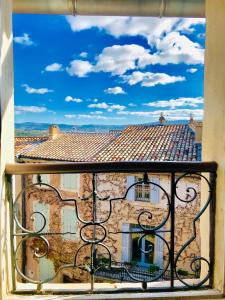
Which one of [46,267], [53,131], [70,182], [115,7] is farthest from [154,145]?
[115,7]

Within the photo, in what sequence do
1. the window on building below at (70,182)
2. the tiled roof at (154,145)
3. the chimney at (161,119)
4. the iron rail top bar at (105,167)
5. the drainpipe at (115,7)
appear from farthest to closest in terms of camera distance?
1. the chimney at (161,119)
2. the window on building below at (70,182)
3. the tiled roof at (154,145)
4. the drainpipe at (115,7)
5. the iron rail top bar at (105,167)

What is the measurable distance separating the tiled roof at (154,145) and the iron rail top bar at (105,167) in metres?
5.69

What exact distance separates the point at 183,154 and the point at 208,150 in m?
6.27

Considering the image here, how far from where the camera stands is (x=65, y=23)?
947 centimetres

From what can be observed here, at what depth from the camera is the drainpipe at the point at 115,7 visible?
1.42m

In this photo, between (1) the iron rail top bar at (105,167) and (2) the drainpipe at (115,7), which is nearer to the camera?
(1) the iron rail top bar at (105,167)

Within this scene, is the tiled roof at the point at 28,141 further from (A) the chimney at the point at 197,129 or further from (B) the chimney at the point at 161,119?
(A) the chimney at the point at 197,129

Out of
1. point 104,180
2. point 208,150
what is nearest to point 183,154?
point 104,180

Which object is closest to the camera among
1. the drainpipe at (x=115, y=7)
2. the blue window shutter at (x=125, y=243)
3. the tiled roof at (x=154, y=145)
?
the drainpipe at (x=115, y=7)

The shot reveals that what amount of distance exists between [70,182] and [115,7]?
7209 millimetres

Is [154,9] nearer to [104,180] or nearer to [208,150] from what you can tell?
[208,150]

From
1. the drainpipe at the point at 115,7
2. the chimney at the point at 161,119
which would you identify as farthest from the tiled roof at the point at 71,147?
the drainpipe at the point at 115,7

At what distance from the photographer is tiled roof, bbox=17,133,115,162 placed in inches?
308

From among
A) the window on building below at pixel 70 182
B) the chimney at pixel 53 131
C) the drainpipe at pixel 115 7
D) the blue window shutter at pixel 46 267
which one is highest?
the chimney at pixel 53 131
